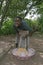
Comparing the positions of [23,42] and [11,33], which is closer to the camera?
[23,42]

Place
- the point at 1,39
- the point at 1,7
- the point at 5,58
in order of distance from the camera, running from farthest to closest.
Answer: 1. the point at 1,7
2. the point at 1,39
3. the point at 5,58

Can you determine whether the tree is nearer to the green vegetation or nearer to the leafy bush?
the green vegetation

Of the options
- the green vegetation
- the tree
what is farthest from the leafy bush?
the tree

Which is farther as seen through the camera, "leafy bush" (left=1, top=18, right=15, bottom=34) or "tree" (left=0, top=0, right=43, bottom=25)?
"leafy bush" (left=1, top=18, right=15, bottom=34)

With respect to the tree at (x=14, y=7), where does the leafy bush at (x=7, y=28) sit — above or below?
below

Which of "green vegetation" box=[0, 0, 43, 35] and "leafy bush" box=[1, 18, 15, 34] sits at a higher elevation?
"green vegetation" box=[0, 0, 43, 35]

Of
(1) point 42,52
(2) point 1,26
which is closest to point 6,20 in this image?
(2) point 1,26

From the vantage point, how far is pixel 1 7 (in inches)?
304

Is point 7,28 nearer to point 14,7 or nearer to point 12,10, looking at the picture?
point 12,10

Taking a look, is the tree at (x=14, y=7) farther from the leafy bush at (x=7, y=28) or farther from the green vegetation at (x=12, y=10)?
the leafy bush at (x=7, y=28)

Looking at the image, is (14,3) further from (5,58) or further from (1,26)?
(5,58)

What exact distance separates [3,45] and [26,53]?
1.48 meters

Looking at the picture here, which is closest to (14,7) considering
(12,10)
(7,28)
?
(12,10)

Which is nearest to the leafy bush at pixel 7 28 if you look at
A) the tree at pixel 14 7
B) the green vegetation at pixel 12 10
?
the green vegetation at pixel 12 10
